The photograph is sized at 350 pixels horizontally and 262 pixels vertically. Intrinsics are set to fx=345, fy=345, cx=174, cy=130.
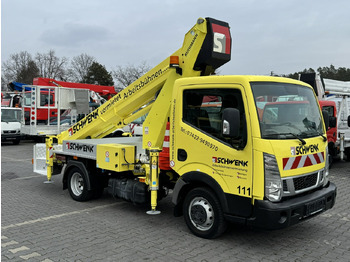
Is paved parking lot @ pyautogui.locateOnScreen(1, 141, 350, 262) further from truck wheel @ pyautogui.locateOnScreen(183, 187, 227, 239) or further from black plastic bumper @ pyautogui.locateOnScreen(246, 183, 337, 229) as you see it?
black plastic bumper @ pyautogui.locateOnScreen(246, 183, 337, 229)

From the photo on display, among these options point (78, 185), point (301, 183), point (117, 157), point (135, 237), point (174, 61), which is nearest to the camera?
point (301, 183)

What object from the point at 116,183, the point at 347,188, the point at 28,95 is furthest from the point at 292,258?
the point at 28,95

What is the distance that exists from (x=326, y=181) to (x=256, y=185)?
148cm

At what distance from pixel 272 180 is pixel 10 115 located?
18.8 metres

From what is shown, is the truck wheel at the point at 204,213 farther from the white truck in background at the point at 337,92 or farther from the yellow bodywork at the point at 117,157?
the white truck in background at the point at 337,92

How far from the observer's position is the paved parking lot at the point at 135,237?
14.6ft

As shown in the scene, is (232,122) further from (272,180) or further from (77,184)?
(77,184)

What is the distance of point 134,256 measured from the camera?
14.5 ft

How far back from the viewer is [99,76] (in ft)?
184

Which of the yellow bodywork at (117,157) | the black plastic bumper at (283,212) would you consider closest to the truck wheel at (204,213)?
the black plastic bumper at (283,212)

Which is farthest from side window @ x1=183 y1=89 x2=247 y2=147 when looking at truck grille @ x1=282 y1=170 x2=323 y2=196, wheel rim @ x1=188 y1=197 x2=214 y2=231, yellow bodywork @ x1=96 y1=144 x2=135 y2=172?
yellow bodywork @ x1=96 y1=144 x2=135 y2=172

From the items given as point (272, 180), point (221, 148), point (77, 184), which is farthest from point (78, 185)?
point (272, 180)

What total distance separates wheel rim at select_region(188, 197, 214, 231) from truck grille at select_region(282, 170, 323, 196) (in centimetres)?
108

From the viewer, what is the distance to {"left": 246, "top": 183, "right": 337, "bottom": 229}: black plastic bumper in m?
4.13
